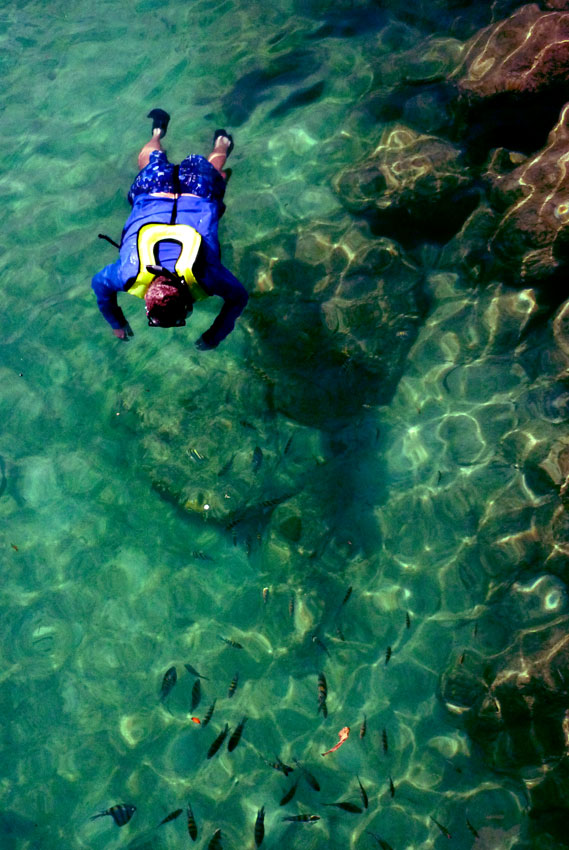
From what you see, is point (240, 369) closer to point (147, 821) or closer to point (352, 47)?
point (147, 821)

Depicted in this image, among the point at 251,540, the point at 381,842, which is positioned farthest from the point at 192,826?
the point at 251,540

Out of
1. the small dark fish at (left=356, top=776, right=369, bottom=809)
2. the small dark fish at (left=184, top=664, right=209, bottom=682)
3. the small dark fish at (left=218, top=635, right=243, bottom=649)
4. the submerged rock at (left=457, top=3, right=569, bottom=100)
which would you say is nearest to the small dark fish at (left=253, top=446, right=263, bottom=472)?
the small dark fish at (left=218, top=635, right=243, bottom=649)

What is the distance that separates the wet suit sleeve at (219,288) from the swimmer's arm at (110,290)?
32.4 inches

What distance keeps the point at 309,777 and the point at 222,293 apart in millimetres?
5055

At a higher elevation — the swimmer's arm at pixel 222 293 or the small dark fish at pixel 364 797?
the swimmer's arm at pixel 222 293

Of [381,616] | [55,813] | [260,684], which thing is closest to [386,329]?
[381,616]

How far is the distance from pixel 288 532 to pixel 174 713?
2.40 meters

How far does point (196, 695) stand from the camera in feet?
21.3

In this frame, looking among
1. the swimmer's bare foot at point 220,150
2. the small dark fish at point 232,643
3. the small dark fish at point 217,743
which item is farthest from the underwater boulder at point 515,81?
the small dark fish at point 217,743

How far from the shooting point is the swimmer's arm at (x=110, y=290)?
5.80 m

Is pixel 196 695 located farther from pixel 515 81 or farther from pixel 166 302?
pixel 515 81

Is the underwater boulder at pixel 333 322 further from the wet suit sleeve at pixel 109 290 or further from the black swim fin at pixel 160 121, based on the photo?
the black swim fin at pixel 160 121

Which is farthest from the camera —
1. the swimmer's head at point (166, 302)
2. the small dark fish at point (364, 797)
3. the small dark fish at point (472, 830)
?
the small dark fish at point (364, 797)

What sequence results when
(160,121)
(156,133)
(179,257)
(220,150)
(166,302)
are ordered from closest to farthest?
1. (166,302)
2. (179,257)
3. (220,150)
4. (156,133)
5. (160,121)
